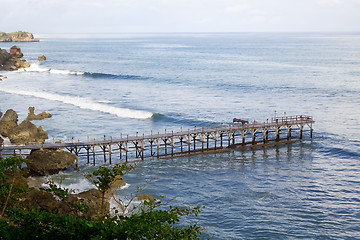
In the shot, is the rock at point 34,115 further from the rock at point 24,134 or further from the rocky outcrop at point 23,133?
the rock at point 24,134

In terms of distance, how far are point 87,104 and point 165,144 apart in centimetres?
3801

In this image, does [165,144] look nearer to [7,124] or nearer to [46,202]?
[7,124]

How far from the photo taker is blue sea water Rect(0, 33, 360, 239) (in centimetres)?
3859

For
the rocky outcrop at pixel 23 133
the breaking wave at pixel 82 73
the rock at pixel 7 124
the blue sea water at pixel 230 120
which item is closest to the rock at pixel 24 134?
the rocky outcrop at pixel 23 133

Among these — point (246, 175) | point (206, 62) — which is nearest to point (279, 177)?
point (246, 175)

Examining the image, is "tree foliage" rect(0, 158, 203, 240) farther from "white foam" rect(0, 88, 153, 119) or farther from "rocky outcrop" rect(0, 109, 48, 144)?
"white foam" rect(0, 88, 153, 119)

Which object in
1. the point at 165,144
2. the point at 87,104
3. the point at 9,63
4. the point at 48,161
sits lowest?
the point at 165,144

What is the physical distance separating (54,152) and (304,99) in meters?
60.8

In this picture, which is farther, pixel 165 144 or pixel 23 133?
pixel 23 133

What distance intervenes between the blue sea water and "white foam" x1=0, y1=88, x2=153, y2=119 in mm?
209

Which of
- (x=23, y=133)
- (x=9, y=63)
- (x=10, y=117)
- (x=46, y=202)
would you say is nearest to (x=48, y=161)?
(x=23, y=133)

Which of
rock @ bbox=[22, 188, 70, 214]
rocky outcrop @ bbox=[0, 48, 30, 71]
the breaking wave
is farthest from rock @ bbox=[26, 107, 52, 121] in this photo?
rocky outcrop @ bbox=[0, 48, 30, 71]

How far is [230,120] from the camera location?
74750 mm

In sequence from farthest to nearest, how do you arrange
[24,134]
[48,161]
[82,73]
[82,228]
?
[82,73]
[24,134]
[48,161]
[82,228]
